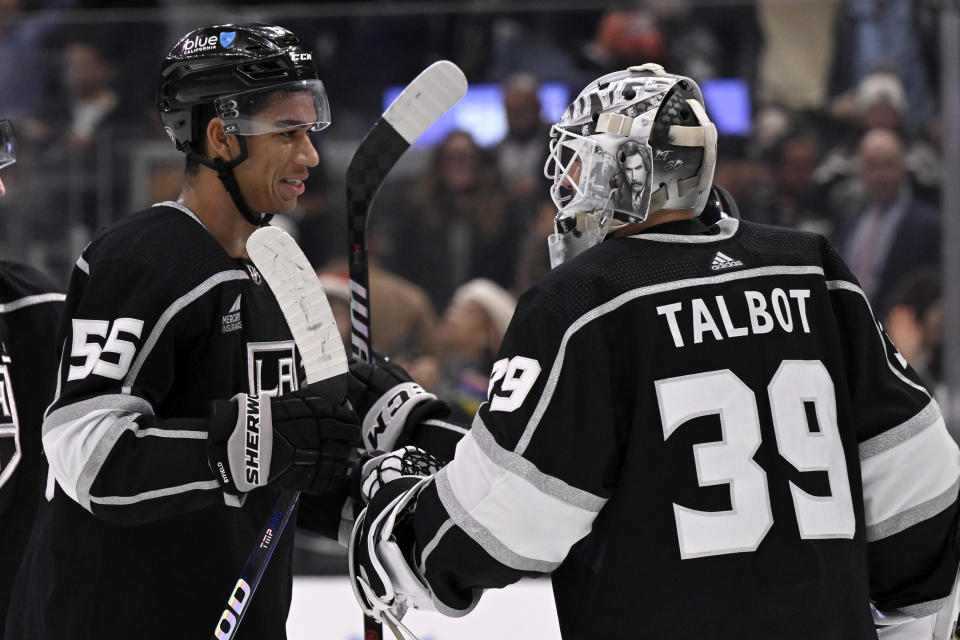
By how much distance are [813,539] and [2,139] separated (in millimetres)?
1620

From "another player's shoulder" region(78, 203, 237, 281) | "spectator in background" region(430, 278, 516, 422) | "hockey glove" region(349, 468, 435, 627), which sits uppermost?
"another player's shoulder" region(78, 203, 237, 281)

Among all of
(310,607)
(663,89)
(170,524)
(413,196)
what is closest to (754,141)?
(413,196)

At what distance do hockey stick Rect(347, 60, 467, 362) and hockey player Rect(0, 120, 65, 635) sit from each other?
0.59 m

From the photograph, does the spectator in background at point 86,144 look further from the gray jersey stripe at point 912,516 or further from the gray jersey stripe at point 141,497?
the gray jersey stripe at point 912,516

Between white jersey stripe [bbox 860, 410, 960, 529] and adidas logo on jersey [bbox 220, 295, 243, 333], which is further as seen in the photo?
adidas logo on jersey [bbox 220, 295, 243, 333]

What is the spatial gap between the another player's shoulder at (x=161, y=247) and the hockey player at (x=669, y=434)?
491 mm

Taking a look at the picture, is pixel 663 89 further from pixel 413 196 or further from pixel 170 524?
pixel 413 196

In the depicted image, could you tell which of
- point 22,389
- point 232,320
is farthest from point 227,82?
point 22,389

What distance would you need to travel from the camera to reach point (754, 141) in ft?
13.8

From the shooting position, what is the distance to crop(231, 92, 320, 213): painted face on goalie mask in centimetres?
212

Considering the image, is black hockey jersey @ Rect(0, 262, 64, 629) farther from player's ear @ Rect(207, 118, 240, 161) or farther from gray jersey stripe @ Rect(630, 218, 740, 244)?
gray jersey stripe @ Rect(630, 218, 740, 244)

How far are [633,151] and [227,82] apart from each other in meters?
0.69

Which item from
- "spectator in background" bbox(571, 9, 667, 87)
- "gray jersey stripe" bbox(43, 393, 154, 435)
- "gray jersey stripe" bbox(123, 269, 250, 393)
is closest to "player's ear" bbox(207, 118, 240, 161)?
"gray jersey stripe" bbox(123, 269, 250, 393)

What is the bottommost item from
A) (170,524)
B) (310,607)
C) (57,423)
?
(310,607)
